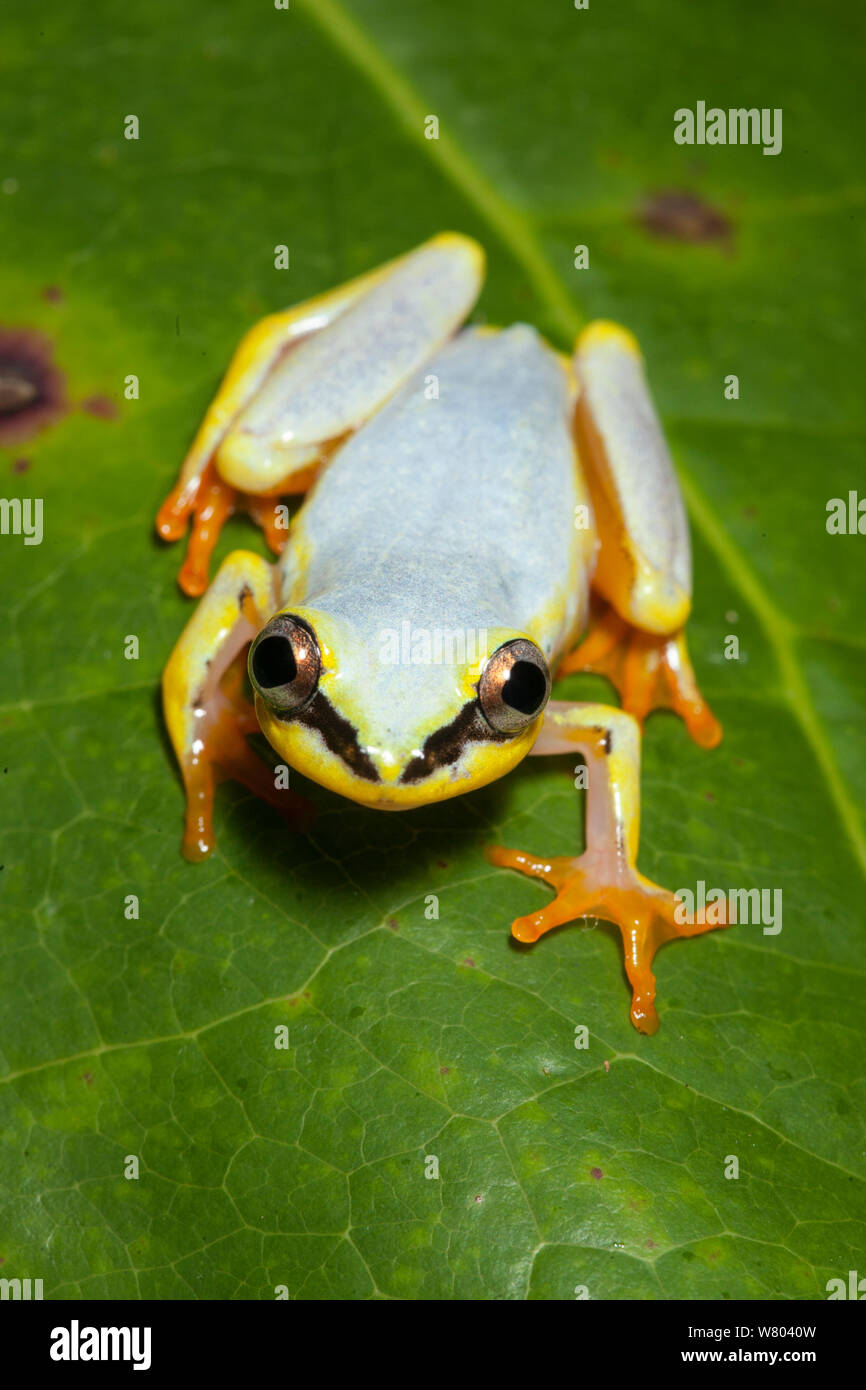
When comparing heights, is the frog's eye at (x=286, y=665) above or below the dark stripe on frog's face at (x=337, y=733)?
above

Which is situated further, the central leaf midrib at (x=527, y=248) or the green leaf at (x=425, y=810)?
the central leaf midrib at (x=527, y=248)

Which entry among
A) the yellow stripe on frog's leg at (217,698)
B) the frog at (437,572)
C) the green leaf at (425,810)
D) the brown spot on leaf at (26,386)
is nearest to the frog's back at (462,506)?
the frog at (437,572)

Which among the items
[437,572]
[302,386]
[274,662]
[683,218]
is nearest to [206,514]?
[302,386]

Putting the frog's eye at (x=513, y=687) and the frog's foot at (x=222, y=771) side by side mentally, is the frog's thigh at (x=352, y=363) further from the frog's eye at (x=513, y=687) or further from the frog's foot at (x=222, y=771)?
the frog's eye at (x=513, y=687)

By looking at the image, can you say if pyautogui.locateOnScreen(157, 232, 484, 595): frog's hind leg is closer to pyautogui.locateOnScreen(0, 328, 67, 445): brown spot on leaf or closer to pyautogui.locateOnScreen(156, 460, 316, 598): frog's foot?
pyautogui.locateOnScreen(156, 460, 316, 598): frog's foot

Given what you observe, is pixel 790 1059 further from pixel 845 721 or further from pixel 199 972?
pixel 199 972

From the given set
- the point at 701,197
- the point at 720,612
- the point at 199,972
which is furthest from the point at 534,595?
the point at 701,197

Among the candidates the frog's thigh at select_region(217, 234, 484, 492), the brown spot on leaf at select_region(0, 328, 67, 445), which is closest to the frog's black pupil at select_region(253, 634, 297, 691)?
the frog's thigh at select_region(217, 234, 484, 492)
